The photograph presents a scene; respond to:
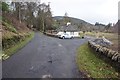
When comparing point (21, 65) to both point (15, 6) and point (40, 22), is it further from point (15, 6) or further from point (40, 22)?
point (40, 22)

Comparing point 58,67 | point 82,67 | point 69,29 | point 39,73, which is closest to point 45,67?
point 58,67

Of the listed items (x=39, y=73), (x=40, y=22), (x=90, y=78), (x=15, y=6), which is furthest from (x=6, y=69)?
(x=40, y=22)

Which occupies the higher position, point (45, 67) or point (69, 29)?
point (69, 29)

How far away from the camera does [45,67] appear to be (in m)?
12.0

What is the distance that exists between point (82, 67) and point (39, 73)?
9.86 ft

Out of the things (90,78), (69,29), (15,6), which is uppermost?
(15,6)

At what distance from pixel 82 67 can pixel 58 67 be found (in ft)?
4.93

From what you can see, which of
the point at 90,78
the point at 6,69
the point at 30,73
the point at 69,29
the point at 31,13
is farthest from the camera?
the point at 31,13

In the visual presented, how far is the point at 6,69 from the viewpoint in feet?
36.7

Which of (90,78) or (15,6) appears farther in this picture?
(15,6)

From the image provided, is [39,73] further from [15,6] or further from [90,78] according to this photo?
[15,6]

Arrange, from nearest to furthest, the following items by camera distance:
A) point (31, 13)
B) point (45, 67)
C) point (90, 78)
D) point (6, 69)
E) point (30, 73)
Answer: point (90, 78), point (30, 73), point (6, 69), point (45, 67), point (31, 13)

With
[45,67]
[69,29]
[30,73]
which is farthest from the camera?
[69,29]

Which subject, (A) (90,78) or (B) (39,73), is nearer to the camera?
(A) (90,78)
